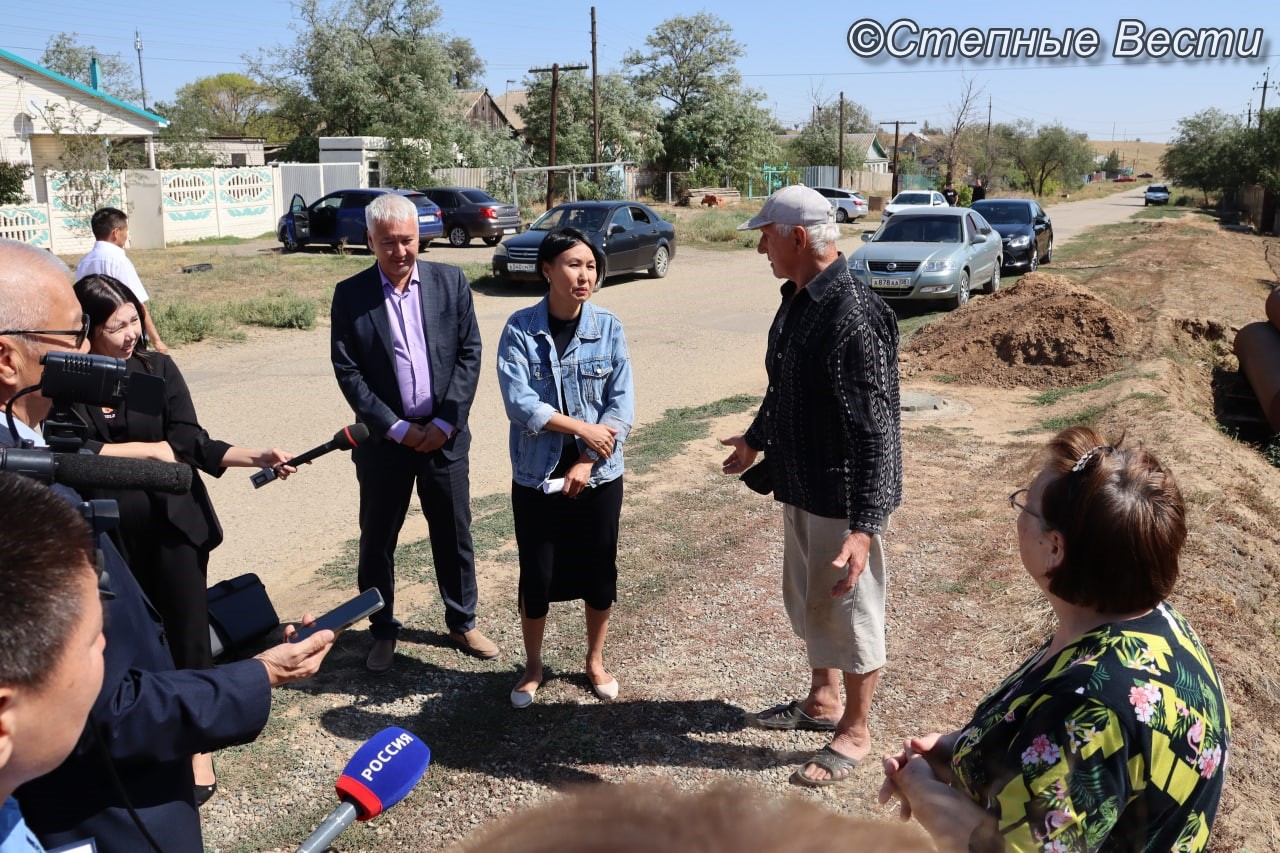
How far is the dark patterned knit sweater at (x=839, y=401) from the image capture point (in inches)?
136

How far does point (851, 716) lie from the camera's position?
12.4 ft

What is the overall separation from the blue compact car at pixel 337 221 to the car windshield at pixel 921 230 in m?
11.5

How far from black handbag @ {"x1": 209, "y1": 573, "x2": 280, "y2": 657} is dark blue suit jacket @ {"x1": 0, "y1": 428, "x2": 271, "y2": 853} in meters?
2.64

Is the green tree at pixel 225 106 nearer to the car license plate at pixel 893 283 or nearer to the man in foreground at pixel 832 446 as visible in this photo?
the car license plate at pixel 893 283

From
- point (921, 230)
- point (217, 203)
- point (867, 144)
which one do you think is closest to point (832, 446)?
point (921, 230)

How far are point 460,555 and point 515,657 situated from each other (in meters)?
0.54

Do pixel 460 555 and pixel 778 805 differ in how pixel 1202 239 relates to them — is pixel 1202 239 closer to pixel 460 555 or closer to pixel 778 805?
pixel 460 555

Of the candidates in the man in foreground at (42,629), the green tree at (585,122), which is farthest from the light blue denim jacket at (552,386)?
the green tree at (585,122)

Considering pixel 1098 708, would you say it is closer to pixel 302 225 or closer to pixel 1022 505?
pixel 1022 505

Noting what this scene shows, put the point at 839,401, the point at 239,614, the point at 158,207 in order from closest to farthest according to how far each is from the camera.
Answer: the point at 839,401
the point at 239,614
the point at 158,207

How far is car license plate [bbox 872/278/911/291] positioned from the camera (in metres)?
16.1

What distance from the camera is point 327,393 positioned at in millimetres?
10797

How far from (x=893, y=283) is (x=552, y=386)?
1300 cm

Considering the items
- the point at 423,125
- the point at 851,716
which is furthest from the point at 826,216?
Answer: the point at 423,125
